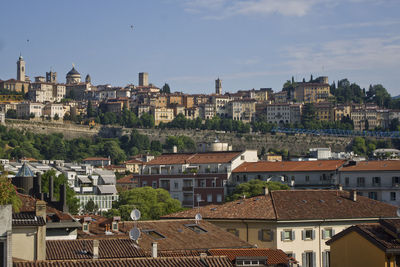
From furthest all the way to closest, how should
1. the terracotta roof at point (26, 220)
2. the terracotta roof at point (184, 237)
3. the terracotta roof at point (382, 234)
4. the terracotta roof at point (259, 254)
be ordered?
the terracotta roof at point (184, 237) → the terracotta roof at point (259, 254) → the terracotta roof at point (382, 234) → the terracotta roof at point (26, 220)

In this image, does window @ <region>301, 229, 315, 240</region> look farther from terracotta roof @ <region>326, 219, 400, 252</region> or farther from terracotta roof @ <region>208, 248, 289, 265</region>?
terracotta roof @ <region>326, 219, 400, 252</region>

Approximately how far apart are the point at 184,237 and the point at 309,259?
27.5 ft

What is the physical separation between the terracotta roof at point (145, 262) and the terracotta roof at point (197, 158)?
5922 centimetres

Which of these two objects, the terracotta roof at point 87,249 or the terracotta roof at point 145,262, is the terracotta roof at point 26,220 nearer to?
the terracotta roof at point 87,249

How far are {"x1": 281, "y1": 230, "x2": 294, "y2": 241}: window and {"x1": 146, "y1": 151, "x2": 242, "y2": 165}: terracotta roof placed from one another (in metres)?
43.8

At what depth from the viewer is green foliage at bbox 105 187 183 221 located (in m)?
61.2

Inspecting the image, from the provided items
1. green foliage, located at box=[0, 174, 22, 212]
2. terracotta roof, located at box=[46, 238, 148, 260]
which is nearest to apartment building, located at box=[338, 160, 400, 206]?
terracotta roof, located at box=[46, 238, 148, 260]

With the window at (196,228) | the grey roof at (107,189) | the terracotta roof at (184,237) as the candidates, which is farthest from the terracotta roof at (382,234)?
the grey roof at (107,189)

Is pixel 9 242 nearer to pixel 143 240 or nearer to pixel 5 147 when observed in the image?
pixel 143 240

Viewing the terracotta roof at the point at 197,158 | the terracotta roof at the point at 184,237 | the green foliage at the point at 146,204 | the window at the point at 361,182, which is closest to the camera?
the terracotta roof at the point at 184,237

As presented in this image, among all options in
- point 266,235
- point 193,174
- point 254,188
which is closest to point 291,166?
point 254,188

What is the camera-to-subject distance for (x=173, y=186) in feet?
268

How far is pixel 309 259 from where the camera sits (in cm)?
3550

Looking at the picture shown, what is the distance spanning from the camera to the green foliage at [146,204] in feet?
201
